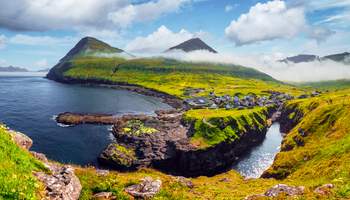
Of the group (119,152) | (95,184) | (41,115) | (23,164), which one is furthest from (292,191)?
(41,115)

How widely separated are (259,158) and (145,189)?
99.3 meters

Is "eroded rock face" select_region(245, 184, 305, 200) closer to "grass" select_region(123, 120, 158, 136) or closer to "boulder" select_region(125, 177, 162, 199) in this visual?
"boulder" select_region(125, 177, 162, 199)

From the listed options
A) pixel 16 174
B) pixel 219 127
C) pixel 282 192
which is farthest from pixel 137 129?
pixel 16 174

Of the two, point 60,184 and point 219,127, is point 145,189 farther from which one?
point 219,127

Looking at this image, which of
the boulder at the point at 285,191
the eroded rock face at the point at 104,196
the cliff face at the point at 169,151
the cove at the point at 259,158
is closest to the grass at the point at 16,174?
the eroded rock face at the point at 104,196

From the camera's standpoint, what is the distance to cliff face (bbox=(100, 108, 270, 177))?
341 ft

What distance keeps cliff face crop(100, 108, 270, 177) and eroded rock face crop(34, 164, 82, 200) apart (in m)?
72.1

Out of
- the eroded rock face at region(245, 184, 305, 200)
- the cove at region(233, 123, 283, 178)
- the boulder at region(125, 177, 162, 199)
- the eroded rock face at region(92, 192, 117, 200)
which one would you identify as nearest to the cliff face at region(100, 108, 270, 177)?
the cove at region(233, 123, 283, 178)

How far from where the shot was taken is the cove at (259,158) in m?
110

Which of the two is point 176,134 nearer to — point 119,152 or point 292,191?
point 119,152

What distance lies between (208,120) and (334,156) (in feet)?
225

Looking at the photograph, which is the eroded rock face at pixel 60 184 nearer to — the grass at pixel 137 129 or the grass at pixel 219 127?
the grass at pixel 219 127

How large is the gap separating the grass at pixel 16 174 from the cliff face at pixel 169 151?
74.3 m

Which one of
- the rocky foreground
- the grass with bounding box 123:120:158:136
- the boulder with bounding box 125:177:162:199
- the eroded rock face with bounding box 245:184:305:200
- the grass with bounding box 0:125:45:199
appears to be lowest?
the rocky foreground
